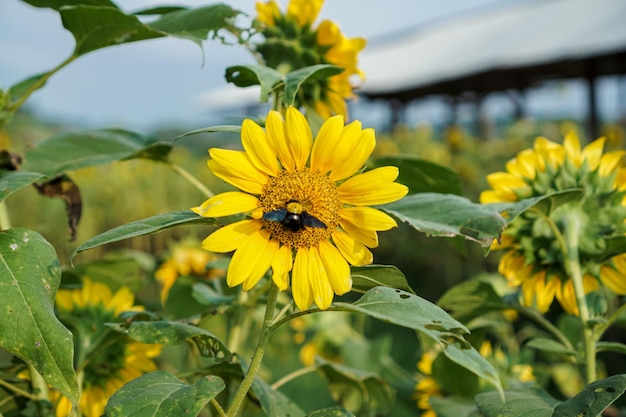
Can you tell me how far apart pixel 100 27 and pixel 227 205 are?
0.94 ft

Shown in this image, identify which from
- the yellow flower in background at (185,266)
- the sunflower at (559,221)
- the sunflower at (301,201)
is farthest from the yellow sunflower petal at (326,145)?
the yellow flower in background at (185,266)

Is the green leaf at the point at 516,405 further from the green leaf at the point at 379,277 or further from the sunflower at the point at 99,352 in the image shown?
the sunflower at the point at 99,352

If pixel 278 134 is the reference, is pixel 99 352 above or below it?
below

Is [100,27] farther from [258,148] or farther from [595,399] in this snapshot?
[595,399]

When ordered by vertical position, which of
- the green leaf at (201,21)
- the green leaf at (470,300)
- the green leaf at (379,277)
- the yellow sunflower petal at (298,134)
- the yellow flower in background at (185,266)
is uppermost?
the green leaf at (201,21)

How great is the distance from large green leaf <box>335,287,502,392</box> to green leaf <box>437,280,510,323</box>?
21cm

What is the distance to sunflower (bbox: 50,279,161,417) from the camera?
2.31ft

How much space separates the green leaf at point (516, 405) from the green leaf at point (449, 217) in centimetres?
12

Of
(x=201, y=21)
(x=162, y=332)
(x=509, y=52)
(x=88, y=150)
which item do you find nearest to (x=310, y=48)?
(x=201, y=21)

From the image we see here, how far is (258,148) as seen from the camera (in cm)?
48

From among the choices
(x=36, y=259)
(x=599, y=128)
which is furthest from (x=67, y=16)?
(x=599, y=128)

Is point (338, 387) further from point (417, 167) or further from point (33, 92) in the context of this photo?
point (33, 92)

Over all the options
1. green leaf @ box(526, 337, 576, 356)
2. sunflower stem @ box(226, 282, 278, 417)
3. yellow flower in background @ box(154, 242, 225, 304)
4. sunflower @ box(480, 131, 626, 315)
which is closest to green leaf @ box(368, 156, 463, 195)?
sunflower @ box(480, 131, 626, 315)

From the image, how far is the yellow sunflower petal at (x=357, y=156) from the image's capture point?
0.48 m
